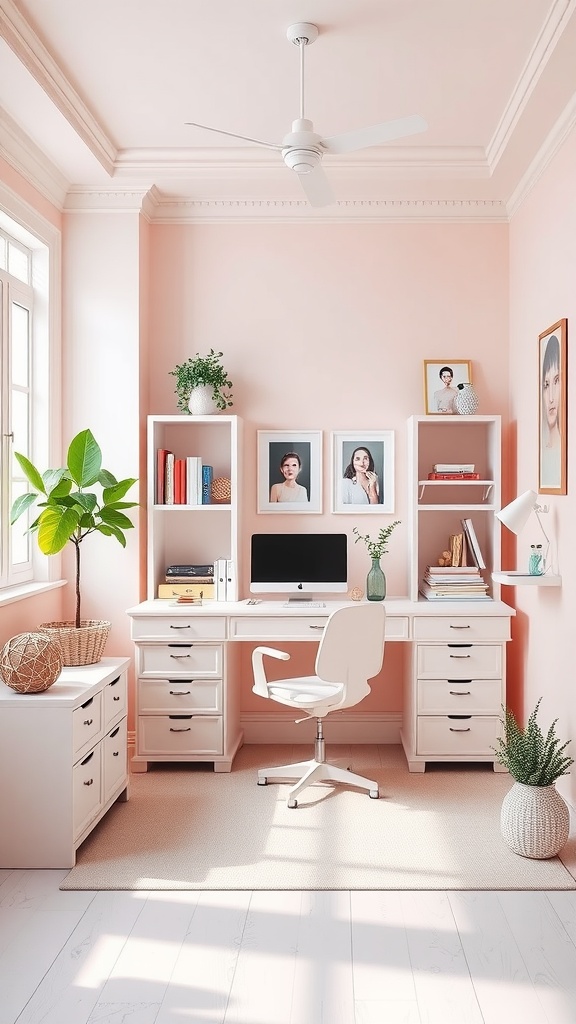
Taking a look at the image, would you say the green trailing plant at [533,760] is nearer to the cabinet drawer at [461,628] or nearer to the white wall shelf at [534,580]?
the white wall shelf at [534,580]

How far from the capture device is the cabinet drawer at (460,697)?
13.2 ft

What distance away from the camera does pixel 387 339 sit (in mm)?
4562

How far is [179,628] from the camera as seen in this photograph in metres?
4.04

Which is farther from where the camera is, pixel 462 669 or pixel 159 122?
pixel 462 669

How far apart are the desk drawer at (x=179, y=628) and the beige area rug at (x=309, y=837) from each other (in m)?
0.69

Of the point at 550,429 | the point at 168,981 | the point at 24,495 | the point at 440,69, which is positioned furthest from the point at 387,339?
the point at 168,981

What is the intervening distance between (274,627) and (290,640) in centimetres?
11

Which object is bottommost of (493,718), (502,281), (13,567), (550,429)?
(493,718)

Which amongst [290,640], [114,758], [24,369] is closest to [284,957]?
[114,758]

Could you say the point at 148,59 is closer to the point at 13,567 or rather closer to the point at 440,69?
the point at 440,69

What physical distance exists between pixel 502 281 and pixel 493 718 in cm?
235

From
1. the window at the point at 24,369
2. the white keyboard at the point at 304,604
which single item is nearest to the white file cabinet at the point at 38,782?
the window at the point at 24,369

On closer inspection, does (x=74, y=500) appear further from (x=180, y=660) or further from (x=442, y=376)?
(x=442, y=376)

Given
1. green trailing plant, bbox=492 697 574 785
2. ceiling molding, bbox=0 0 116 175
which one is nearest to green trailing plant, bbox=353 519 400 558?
green trailing plant, bbox=492 697 574 785
